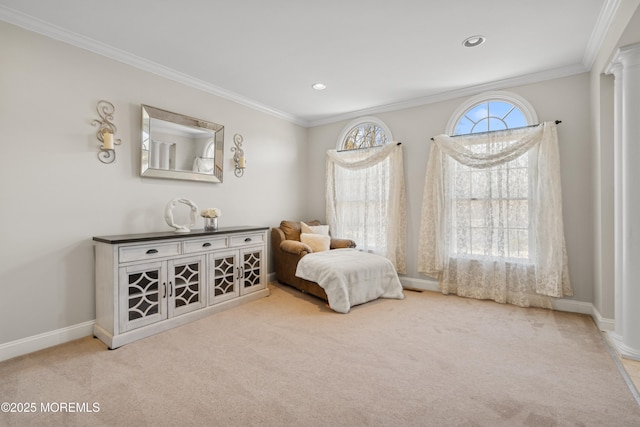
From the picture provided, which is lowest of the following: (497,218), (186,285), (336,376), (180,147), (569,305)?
(336,376)

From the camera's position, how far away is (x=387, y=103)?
442 cm

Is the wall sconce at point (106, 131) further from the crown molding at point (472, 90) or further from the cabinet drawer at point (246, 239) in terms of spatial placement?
the crown molding at point (472, 90)

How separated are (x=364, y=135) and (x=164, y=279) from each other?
3.57 metres

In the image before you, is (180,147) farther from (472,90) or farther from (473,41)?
(472,90)

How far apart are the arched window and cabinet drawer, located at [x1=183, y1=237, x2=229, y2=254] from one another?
8.69 ft

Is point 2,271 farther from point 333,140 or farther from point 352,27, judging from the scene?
point 333,140

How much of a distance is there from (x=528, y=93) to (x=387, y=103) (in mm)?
1745

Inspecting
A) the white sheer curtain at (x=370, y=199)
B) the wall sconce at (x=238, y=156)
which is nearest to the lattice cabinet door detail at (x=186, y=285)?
the wall sconce at (x=238, y=156)

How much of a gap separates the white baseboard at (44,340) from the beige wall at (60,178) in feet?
0.14

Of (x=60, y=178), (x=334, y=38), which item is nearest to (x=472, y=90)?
(x=334, y=38)

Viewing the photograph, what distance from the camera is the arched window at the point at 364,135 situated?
4611 millimetres

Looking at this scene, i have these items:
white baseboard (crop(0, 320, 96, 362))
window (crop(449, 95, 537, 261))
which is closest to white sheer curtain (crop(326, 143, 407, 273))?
window (crop(449, 95, 537, 261))

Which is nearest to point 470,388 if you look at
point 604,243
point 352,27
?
point 604,243

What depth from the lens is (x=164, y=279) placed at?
2.81 metres
